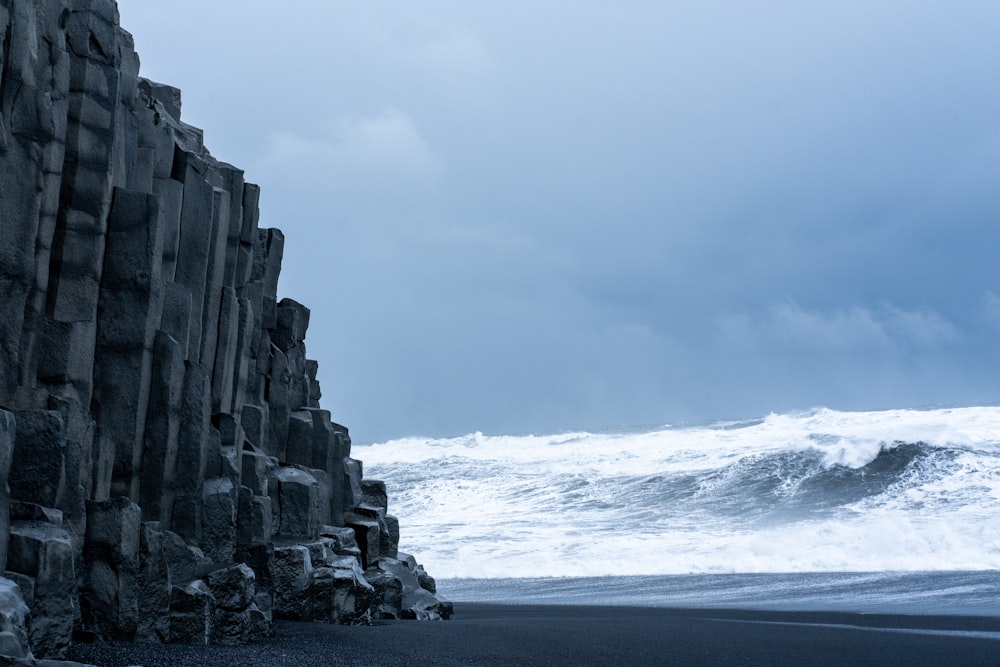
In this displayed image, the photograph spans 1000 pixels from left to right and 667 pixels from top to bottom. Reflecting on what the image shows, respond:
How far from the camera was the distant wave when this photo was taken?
24.3 meters

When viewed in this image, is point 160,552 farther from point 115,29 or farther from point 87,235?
point 115,29

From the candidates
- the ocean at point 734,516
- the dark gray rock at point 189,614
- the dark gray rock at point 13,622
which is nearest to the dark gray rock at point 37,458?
the dark gray rock at point 13,622

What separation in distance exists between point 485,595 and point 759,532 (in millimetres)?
8949

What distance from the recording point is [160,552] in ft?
28.7

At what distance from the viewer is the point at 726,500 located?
30.8 m

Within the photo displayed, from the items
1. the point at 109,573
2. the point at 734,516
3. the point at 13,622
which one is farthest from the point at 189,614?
the point at 734,516

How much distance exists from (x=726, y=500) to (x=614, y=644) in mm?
20768

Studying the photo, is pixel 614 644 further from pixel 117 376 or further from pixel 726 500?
pixel 726 500

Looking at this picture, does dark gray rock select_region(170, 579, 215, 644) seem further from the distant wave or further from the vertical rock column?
the distant wave

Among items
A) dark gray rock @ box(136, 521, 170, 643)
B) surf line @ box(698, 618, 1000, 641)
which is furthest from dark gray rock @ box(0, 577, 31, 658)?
surf line @ box(698, 618, 1000, 641)

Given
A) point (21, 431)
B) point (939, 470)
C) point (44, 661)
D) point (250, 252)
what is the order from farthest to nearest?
point (939, 470), point (250, 252), point (21, 431), point (44, 661)

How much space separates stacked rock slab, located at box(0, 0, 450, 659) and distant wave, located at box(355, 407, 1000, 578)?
555 inches

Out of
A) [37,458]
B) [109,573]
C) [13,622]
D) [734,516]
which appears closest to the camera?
[13,622]

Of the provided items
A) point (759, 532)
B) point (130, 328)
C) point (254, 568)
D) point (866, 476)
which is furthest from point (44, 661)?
point (866, 476)
